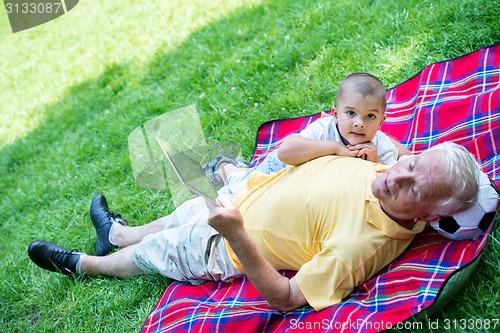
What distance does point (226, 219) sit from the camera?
246 cm

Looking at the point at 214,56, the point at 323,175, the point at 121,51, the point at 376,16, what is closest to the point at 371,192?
the point at 323,175

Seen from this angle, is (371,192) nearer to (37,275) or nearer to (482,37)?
(482,37)

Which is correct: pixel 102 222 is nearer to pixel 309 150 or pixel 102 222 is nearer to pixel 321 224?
pixel 309 150

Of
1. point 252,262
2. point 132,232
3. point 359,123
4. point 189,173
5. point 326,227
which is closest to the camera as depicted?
point 189,173

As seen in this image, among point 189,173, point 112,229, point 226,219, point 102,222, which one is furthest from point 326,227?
point 102,222

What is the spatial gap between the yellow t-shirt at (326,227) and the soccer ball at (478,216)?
0.16m

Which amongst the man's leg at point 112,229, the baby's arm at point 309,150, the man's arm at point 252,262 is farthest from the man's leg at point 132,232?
the man's arm at point 252,262

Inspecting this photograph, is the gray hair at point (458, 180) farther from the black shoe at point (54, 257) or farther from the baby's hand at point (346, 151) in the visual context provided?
the black shoe at point (54, 257)

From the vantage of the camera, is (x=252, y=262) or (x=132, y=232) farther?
(x=132, y=232)

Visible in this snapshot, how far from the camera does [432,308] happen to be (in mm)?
2391

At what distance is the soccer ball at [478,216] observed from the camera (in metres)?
2.54

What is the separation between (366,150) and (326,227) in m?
0.53

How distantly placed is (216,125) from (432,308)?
9.68ft

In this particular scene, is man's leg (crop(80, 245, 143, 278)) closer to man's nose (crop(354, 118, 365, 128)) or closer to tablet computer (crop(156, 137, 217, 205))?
tablet computer (crop(156, 137, 217, 205))
